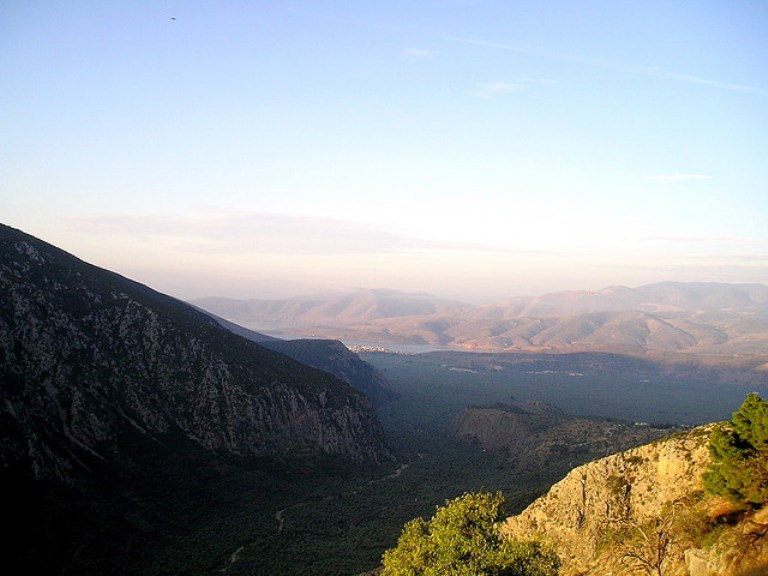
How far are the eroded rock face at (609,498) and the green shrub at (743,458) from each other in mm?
3875

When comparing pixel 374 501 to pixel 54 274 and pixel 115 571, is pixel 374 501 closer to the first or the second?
pixel 115 571

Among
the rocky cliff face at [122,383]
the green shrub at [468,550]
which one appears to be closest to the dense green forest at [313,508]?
the rocky cliff face at [122,383]

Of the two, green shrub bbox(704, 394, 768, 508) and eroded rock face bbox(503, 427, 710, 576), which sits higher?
green shrub bbox(704, 394, 768, 508)

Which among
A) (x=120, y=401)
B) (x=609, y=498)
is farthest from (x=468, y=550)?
(x=120, y=401)

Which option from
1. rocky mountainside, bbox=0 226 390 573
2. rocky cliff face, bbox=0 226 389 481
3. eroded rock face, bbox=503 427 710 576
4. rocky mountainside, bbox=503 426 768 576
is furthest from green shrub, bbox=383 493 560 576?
rocky cliff face, bbox=0 226 389 481

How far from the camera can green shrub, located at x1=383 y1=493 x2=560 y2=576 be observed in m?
→ 36.2

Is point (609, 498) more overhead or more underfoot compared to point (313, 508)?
more overhead

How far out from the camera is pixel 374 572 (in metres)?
54.4

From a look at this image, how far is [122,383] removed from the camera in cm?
9356

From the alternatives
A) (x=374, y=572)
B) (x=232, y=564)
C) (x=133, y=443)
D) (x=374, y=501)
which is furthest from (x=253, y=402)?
(x=374, y=572)

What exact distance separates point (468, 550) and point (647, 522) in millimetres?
14104

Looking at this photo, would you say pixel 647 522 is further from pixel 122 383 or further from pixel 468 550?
pixel 122 383

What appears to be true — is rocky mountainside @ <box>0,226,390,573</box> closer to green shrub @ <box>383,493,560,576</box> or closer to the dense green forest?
the dense green forest

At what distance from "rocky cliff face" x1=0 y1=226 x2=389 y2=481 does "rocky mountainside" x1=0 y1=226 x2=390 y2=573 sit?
23 centimetres
